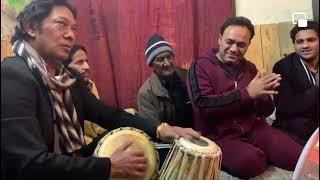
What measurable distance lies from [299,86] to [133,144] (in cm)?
61

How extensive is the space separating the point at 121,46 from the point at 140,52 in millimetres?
73

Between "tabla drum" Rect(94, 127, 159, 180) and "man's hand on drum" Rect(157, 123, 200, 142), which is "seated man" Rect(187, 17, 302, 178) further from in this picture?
"tabla drum" Rect(94, 127, 159, 180)

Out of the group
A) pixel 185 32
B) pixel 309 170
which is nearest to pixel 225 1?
pixel 185 32

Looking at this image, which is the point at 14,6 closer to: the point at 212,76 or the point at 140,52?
the point at 140,52

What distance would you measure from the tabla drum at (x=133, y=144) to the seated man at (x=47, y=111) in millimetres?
28

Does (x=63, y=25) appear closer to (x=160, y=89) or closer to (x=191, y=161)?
(x=160, y=89)

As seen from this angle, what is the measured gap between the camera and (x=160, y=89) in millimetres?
1470

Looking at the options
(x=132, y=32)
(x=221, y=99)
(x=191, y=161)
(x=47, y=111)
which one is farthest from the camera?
(x=221, y=99)

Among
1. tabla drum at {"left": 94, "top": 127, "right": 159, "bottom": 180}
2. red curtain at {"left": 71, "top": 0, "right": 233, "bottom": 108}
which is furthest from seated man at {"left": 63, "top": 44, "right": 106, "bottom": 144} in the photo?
tabla drum at {"left": 94, "top": 127, "right": 159, "bottom": 180}

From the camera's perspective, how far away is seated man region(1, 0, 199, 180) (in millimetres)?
1043

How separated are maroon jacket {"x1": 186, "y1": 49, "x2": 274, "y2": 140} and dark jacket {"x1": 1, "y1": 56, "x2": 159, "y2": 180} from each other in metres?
0.52

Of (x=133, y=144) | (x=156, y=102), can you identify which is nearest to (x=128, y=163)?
(x=133, y=144)

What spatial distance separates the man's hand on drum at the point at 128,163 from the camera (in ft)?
3.80

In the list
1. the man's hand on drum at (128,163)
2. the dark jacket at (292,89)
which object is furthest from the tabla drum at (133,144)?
the dark jacket at (292,89)
